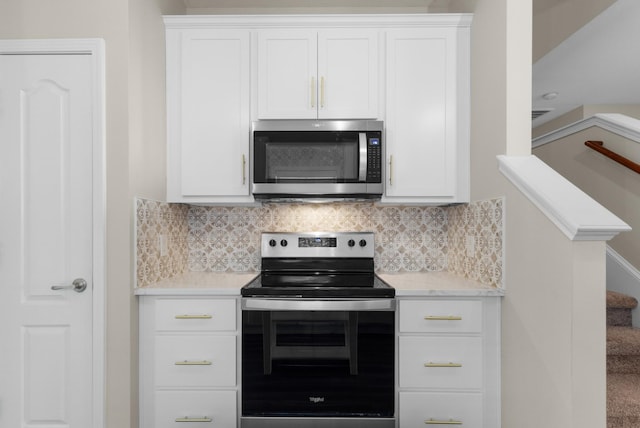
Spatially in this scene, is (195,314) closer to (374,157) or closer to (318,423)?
(318,423)

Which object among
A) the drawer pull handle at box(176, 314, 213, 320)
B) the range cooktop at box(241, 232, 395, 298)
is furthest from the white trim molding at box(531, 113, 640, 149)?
the drawer pull handle at box(176, 314, 213, 320)

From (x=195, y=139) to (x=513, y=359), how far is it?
2.04 m

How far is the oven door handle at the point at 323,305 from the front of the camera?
1824 millimetres

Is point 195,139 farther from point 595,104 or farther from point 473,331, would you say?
point 595,104

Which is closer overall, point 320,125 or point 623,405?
point 623,405

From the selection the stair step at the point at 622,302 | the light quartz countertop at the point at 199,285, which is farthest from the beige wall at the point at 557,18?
the light quartz countertop at the point at 199,285

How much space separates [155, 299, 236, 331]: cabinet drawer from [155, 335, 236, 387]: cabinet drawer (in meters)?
0.06

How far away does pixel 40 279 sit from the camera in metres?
1.78

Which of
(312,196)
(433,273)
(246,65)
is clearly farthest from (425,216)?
(246,65)

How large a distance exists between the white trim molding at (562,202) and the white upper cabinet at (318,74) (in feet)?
2.78

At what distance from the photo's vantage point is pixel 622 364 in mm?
1976

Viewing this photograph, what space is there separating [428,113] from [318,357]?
1497mm

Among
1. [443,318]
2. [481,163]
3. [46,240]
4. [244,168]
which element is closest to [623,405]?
[443,318]

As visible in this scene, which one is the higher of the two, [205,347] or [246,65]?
[246,65]
